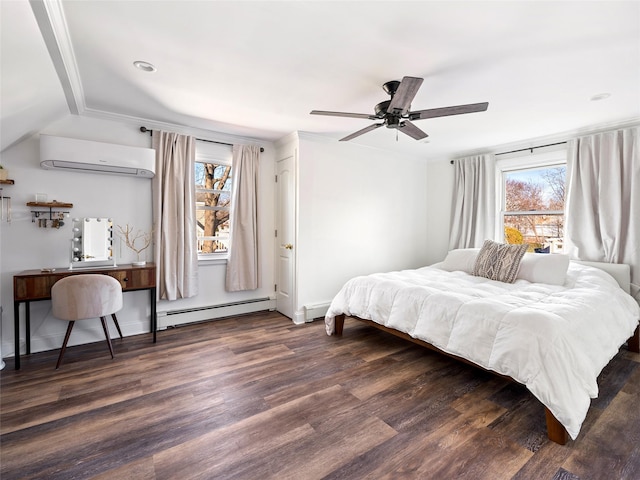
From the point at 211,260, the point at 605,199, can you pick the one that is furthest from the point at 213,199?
the point at 605,199

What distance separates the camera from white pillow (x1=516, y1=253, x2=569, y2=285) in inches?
121

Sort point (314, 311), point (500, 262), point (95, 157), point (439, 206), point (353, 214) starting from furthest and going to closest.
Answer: point (439, 206)
point (353, 214)
point (314, 311)
point (500, 262)
point (95, 157)

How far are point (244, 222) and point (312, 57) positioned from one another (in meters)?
2.38

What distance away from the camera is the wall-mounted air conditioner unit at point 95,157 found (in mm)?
2820

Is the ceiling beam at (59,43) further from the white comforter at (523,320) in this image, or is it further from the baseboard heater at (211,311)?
the white comforter at (523,320)

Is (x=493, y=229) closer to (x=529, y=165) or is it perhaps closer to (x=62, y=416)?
(x=529, y=165)

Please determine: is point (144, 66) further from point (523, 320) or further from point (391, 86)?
point (523, 320)

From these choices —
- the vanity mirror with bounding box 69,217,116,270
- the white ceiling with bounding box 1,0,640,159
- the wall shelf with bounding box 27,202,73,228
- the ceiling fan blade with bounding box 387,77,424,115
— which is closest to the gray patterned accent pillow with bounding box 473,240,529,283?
the white ceiling with bounding box 1,0,640,159

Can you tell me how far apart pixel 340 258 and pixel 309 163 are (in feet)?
4.45

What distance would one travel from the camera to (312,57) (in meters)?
2.11

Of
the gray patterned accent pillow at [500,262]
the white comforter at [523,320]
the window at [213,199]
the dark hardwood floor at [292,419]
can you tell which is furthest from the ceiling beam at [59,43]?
the gray patterned accent pillow at [500,262]

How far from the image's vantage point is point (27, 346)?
2.88m

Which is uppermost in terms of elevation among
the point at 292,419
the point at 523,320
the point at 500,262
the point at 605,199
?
the point at 605,199

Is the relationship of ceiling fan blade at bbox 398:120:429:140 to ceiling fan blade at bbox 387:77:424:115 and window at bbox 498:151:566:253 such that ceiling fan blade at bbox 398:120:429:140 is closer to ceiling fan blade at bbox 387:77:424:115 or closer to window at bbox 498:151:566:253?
ceiling fan blade at bbox 387:77:424:115
